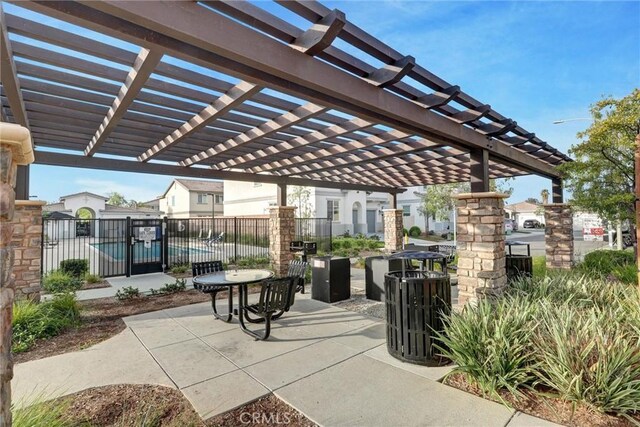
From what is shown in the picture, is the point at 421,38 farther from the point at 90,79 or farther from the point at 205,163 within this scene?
the point at 205,163

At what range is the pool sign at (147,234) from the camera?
1070cm

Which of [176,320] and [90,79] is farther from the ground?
[90,79]

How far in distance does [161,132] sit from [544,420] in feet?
22.2

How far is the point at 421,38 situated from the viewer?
15.0 feet

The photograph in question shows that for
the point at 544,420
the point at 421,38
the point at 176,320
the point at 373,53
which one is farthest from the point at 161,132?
the point at 544,420

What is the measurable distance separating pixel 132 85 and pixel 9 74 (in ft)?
3.92

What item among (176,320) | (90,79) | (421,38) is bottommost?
(176,320)

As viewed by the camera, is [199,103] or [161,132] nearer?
[199,103]

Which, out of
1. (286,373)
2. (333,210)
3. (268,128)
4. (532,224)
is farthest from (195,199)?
(532,224)

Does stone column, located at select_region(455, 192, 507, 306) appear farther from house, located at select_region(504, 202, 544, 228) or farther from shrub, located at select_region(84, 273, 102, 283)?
house, located at select_region(504, 202, 544, 228)

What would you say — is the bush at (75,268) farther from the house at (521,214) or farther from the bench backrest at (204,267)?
the house at (521,214)

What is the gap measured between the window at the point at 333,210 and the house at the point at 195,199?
14951 mm

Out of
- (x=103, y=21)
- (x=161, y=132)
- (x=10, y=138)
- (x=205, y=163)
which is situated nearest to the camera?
(x=10, y=138)

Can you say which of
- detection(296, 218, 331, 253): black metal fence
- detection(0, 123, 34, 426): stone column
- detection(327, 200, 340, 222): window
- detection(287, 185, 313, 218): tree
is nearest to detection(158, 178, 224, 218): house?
detection(287, 185, 313, 218): tree
